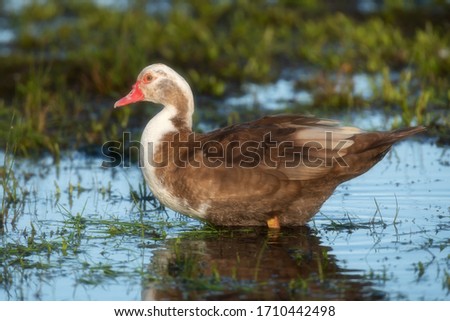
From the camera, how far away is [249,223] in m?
7.56

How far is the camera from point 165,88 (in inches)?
311

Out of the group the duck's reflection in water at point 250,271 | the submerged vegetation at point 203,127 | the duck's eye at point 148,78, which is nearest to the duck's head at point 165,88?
the duck's eye at point 148,78

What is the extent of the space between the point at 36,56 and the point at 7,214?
257 inches

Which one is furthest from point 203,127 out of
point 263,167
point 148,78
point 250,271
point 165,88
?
point 250,271

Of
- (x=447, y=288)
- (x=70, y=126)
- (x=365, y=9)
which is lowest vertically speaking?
(x=447, y=288)

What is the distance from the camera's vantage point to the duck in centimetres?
714

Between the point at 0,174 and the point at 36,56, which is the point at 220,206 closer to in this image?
the point at 0,174

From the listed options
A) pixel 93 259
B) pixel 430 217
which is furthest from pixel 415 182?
pixel 93 259

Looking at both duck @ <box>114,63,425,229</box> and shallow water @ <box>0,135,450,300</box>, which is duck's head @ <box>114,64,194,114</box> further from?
shallow water @ <box>0,135,450,300</box>

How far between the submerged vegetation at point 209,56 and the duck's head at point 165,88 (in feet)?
6.86

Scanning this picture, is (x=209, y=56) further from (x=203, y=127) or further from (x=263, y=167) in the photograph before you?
(x=263, y=167)

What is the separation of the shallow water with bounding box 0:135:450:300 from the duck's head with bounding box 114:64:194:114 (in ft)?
2.71

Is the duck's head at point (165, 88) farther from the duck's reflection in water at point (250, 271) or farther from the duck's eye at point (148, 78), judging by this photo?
the duck's reflection in water at point (250, 271)

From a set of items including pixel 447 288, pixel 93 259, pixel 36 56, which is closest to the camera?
pixel 447 288
